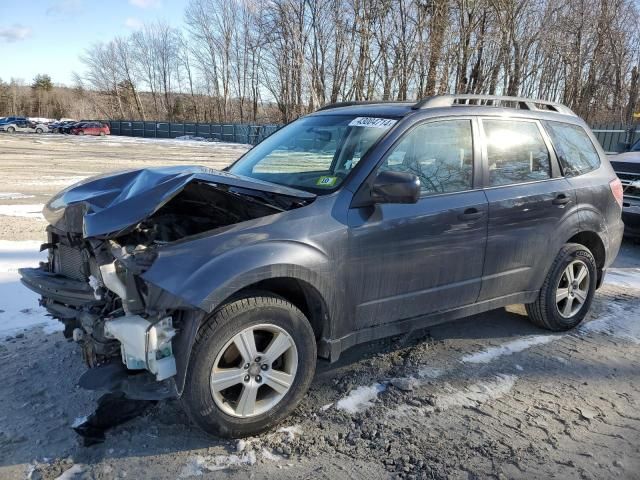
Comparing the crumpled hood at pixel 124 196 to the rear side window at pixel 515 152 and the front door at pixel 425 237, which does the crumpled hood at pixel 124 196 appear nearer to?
the front door at pixel 425 237

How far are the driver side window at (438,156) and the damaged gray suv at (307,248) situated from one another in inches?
0.4

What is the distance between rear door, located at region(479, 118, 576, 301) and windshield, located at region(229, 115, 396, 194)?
1.00 m

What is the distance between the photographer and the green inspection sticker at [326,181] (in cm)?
341

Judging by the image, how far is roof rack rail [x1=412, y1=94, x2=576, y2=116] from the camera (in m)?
3.92

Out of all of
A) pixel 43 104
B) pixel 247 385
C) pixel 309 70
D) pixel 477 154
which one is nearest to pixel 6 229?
pixel 247 385

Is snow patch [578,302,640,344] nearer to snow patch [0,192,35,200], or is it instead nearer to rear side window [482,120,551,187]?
rear side window [482,120,551,187]

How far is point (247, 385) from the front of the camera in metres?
2.92

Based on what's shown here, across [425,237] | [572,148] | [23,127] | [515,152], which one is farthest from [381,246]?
[23,127]

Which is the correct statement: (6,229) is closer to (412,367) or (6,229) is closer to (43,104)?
(412,367)

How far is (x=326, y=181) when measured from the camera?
137 inches

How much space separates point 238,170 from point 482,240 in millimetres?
1985

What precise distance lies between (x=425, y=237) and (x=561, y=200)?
157 cm

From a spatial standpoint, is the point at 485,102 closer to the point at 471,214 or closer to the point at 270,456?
the point at 471,214

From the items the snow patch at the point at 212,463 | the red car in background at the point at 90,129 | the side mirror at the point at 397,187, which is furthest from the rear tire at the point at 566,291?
the red car in background at the point at 90,129
